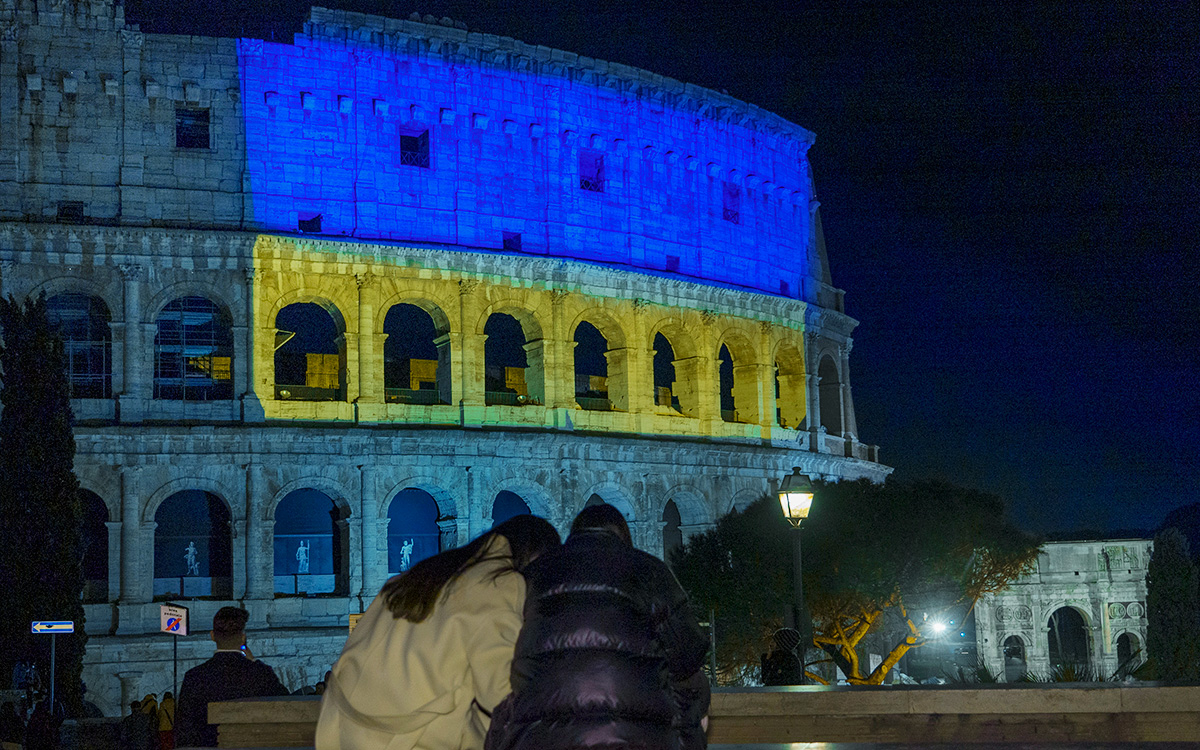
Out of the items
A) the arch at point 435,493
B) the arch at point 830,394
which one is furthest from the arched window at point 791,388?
the arch at point 435,493

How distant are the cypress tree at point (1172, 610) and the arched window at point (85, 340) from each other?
2093 centimetres

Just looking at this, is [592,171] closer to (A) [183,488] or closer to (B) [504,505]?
(B) [504,505]

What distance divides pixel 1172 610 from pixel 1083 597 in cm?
2409

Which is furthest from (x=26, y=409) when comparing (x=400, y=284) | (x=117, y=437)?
(x=400, y=284)

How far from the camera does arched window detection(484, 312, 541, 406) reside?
30438mm

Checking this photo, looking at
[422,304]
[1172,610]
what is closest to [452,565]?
[422,304]

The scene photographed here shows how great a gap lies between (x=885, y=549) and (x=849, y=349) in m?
12.8

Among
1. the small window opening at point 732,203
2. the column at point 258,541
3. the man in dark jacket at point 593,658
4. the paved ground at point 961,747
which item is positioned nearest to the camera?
the man in dark jacket at point 593,658

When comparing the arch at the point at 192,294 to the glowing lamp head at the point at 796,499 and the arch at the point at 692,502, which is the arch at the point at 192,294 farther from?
the glowing lamp head at the point at 796,499

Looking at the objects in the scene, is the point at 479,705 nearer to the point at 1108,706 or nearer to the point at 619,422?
the point at 1108,706

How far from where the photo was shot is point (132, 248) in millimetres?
27031

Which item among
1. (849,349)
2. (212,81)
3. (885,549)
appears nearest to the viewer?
(885,549)

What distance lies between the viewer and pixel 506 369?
107ft

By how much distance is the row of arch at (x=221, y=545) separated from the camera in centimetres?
2748
